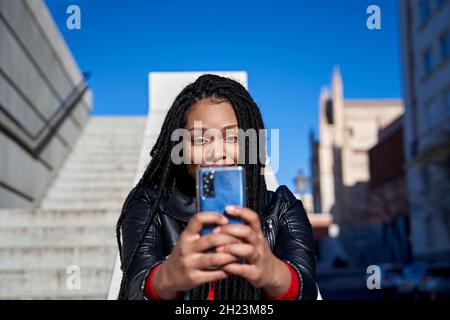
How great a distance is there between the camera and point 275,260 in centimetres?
108

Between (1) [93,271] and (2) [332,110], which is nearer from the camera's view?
(1) [93,271]

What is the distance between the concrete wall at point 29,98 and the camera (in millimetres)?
6562

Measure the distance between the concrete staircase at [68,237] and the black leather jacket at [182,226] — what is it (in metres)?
1.93

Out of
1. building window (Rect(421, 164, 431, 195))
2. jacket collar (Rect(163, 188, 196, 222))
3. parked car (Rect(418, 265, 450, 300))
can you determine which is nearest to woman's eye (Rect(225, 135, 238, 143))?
jacket collar (Rect(163, 188, 196, 222))

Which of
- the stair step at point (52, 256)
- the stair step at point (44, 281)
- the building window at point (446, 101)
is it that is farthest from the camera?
the building window at point (446, 101)

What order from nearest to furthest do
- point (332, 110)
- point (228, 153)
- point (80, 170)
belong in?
1. point (228, 153)
2. point (80, 170)
3. point (332, 110)

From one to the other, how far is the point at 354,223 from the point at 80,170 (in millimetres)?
47690

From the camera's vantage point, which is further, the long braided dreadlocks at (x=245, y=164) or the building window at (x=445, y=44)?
the building window at (x=445, y=44)

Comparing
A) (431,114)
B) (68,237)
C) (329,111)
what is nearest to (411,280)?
(431,114)

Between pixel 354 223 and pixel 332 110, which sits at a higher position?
pixel 332 110

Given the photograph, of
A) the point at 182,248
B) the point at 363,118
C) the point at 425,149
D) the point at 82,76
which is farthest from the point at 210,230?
the point at 363,118

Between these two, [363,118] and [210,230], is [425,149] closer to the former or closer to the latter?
[210,230]

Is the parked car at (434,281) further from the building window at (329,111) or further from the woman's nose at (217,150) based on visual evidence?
the building window at (329,111)

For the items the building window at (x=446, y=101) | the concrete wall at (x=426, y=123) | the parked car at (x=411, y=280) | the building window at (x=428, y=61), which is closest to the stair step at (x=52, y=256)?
the parked car at (x=411, y=280)
